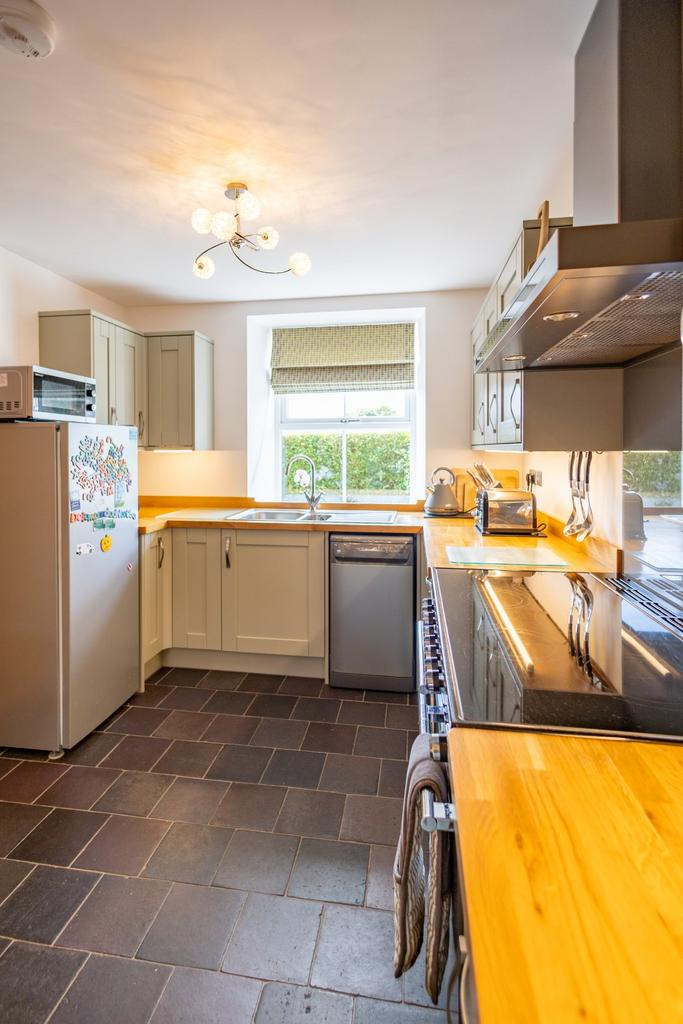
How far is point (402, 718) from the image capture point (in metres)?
2.72

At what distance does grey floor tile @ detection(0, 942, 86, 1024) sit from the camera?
124 centimetres

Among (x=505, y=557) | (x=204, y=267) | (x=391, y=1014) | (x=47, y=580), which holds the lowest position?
(x=391, y=1014)

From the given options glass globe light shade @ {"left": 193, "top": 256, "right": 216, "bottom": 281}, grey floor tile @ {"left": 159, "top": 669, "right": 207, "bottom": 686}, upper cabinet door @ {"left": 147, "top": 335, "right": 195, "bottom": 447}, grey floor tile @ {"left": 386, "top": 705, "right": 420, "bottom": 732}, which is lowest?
grey floor tile @ {"left": 386, "top": 705, "right": 420, "bottom": 732}

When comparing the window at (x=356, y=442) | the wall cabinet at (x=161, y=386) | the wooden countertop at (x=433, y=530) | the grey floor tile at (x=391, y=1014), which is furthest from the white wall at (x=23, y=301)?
the grey floor tile at (x=391, y=1014)

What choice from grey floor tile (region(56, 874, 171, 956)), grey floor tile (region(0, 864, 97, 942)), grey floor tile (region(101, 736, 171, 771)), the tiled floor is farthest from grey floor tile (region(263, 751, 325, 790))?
grey floor tile (region(0, 864, 97, 942))

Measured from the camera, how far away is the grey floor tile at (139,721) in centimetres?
257

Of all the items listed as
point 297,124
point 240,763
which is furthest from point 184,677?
point 297,124

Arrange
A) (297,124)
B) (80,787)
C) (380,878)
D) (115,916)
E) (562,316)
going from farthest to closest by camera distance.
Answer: (80,787)
(297,124)
(380,878)
(115,916)
(562,316)

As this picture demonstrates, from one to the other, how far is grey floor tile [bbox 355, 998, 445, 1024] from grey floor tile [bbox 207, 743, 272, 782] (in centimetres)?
98

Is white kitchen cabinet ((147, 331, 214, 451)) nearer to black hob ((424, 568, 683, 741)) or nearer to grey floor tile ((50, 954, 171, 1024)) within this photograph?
black hob ((424, 568, 683, 741))

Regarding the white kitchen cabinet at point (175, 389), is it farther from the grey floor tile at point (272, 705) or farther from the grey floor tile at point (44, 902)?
the grey floor tile at point (44, 902)

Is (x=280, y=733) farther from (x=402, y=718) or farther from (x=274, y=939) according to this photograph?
(x=274, y=939)

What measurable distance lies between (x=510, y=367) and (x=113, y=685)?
236cm

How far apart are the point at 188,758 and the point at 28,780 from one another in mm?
615
